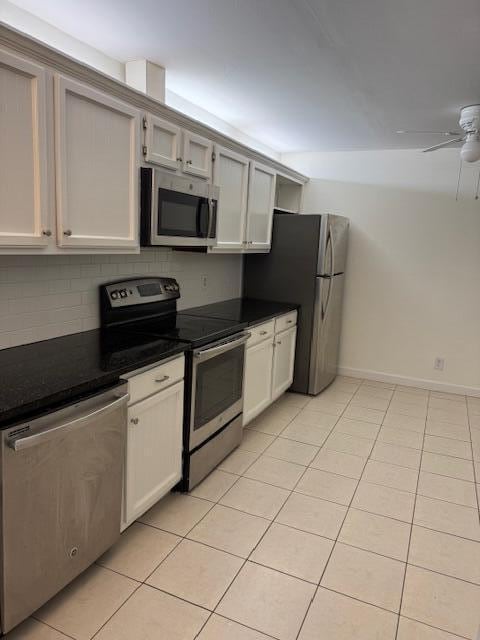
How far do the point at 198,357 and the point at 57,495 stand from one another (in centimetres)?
100

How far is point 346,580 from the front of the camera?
6.42ft

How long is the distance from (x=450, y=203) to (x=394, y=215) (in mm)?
518

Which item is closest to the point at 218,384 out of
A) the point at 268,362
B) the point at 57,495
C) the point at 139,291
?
the point at 139,291

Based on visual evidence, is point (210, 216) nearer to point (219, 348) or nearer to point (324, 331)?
point (219, 348)

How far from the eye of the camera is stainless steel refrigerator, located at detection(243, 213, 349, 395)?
4.01m

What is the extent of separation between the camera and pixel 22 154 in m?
1.68

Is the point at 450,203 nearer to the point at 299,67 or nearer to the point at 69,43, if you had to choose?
the point at 299,67

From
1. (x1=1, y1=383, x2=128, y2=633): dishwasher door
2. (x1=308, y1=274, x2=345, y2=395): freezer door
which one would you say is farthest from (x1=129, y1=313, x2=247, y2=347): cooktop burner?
(x1=308, y1=274, x2=345, y2=395): freezer door

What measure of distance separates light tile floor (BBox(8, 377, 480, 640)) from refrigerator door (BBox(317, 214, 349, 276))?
1.55 metres

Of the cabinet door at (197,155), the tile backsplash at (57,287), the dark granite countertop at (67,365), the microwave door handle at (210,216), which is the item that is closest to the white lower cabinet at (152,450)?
the dark granite countertop at (67,365)

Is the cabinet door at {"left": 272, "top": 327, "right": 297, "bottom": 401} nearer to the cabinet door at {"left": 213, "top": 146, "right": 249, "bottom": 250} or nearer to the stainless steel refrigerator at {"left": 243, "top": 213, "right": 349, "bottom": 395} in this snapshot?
the stainless steel refrigerator at {"left": 243, "top": 213, "right": 349, "bottom": 395}

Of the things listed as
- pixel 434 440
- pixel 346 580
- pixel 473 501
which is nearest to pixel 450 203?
pixel 434 440

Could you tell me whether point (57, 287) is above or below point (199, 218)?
below

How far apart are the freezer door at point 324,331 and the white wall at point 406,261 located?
0.41 metres
